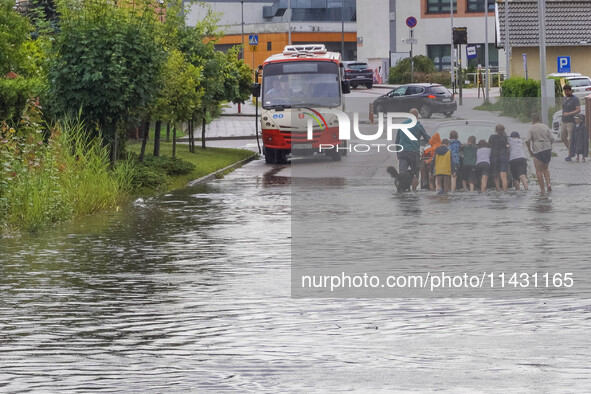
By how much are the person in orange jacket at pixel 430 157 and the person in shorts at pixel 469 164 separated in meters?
0.59

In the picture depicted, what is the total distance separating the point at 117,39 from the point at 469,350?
1782 cm

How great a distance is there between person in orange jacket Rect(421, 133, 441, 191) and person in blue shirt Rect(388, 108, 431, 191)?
0.20 metres

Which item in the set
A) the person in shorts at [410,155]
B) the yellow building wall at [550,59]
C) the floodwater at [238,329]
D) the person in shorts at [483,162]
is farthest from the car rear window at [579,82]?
the floodwater at [238,329]

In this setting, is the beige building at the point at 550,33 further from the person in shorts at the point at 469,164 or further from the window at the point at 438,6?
the person in shorts at the point at 469,164

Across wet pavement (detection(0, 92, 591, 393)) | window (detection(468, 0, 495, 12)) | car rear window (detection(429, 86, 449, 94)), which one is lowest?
wet pavement (detection(0, 92, 591, 393))

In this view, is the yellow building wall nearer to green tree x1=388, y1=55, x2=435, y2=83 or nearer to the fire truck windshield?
green tree x1=388, y1=55, x2=435, y2=83

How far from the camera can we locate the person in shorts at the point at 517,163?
89.6 feet

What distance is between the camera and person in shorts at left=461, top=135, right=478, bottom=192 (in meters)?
26.8

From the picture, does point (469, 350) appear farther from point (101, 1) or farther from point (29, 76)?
point (29, 76)

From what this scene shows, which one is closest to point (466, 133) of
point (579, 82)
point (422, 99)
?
point (422, 99)

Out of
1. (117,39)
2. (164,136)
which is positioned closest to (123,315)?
(117,39)

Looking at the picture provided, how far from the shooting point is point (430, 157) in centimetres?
2753

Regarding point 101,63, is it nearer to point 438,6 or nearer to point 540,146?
point 540,146

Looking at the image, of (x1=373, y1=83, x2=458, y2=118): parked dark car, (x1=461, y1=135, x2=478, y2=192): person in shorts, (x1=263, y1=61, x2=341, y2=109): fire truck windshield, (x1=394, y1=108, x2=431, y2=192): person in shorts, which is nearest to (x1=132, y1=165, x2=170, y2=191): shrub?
(x1=394, y1=108, x2=431, y2=192): person in shorts
